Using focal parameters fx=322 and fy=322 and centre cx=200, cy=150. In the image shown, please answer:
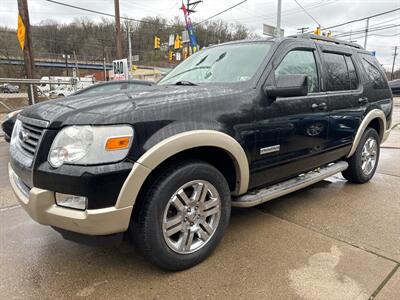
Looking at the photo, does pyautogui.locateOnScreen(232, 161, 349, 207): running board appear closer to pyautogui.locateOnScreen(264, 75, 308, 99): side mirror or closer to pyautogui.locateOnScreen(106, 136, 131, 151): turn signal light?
pyautogui.locateOnScreen(264, 75, 308, 99): side mirror

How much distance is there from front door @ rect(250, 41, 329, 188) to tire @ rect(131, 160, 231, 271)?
51 cm

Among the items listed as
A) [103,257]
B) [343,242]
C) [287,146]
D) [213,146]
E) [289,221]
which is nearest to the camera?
[213,146]

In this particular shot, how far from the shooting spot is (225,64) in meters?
3.29

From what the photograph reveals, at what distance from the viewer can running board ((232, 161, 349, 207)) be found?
113 inches

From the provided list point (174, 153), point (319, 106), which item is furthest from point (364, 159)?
point (174, 153)

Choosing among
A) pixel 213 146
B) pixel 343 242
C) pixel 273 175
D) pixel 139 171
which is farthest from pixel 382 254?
pixel 139 171

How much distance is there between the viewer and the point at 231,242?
9.57 feet

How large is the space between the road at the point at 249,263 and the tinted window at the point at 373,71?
1.84 m

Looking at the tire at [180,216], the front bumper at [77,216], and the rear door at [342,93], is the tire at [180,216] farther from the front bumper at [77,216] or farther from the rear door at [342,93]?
the rear door at [342,93]

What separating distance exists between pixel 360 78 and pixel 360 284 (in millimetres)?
2859

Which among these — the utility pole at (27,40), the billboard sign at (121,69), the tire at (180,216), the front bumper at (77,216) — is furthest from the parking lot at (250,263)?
the utility pole at (27,40)

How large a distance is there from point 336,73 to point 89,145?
3072 millimetres

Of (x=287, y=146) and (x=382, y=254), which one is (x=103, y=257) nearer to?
(x=287, y=146)

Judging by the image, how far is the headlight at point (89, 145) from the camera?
1979 millimetres
